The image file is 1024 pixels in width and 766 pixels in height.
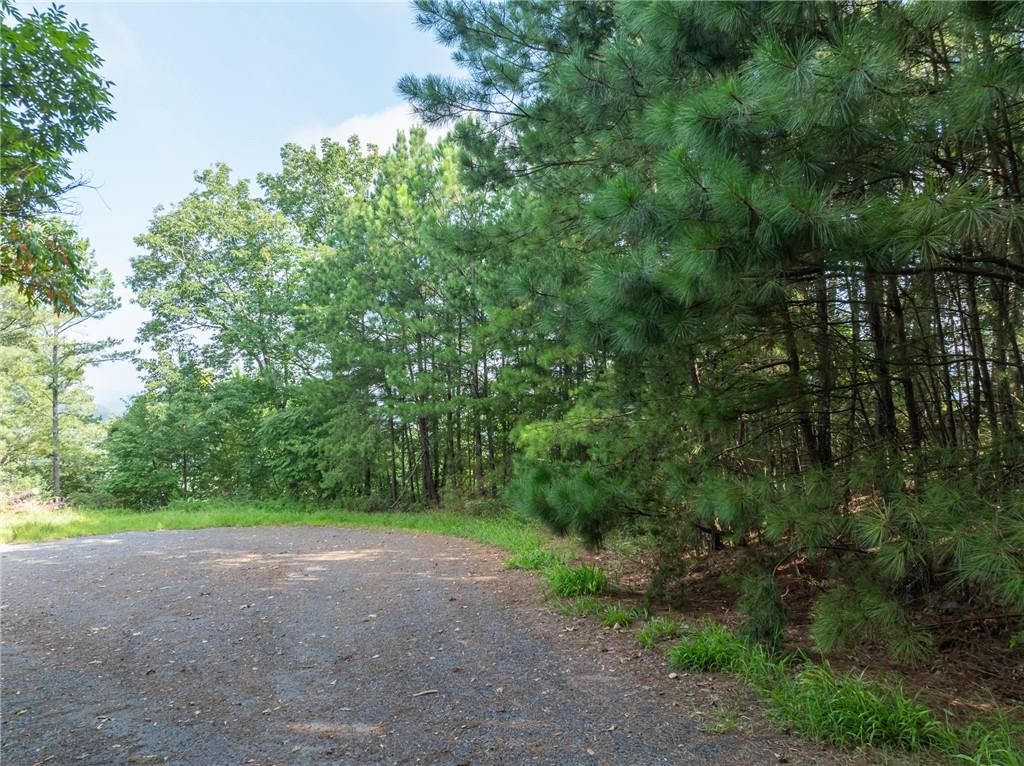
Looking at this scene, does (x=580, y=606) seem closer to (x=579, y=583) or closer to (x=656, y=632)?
(x=579, y=583)

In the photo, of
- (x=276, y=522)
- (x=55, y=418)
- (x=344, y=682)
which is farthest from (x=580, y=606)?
(x=55, y=418)

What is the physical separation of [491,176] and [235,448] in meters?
17.7

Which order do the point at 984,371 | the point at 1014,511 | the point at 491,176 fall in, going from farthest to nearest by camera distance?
the point at 491,176 → the point at 984,371 → the point at 1014,511

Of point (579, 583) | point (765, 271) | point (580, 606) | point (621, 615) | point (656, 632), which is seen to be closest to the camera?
point (765, 271)

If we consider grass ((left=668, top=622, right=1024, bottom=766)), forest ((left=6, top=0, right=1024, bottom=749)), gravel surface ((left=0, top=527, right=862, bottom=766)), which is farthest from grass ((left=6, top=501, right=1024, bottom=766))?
forest ((left=6, top=0, right=1024, bottom=749))

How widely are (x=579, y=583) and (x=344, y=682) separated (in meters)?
2.47

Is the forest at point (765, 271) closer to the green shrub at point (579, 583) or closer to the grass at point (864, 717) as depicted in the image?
the grass at point (864, 717)

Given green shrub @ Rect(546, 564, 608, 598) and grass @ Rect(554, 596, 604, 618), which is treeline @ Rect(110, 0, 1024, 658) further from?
green shrub @ Rect(546, 564, 608, 598)

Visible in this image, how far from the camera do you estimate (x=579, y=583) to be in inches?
209

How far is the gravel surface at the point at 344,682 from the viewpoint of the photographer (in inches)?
104

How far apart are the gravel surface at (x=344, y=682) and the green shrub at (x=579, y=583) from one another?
24cm

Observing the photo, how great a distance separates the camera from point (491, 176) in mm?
5777

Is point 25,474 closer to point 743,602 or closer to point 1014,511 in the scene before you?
point 743,602

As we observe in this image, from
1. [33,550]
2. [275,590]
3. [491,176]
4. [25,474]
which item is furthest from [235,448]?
[491,176]
